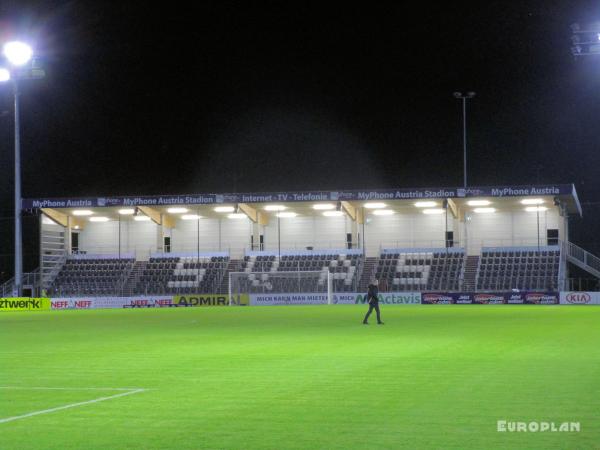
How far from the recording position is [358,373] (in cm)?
1491

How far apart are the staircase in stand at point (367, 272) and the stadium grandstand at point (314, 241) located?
13 cm

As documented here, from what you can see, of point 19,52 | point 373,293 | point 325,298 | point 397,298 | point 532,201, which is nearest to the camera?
point 373,293

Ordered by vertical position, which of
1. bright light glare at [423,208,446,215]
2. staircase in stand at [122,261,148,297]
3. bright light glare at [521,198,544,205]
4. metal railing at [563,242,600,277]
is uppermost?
bright light glare at [521,198,544,205]

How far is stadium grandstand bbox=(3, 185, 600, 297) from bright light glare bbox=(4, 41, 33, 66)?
25850 millimetres

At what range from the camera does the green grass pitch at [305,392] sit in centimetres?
908

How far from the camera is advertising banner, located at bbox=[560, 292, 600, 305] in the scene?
184 ft

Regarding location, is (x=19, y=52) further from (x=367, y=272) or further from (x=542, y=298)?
(x=542, y=298)

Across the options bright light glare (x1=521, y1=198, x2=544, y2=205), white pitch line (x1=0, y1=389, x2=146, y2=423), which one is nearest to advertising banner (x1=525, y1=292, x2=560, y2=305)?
bright light glare (x1=521, y1=198, x2=544, y2=205)

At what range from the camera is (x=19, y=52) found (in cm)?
4306

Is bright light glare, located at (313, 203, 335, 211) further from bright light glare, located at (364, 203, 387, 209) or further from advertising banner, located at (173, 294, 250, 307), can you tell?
advertising banner, located at (173, 294, 250, 307)

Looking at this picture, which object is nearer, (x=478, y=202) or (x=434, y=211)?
(x=478, y=202)

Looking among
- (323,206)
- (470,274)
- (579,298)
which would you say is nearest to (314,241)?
(323,206)

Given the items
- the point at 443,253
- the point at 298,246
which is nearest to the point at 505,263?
the point at 443,253

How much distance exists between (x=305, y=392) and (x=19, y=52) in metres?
35.7
